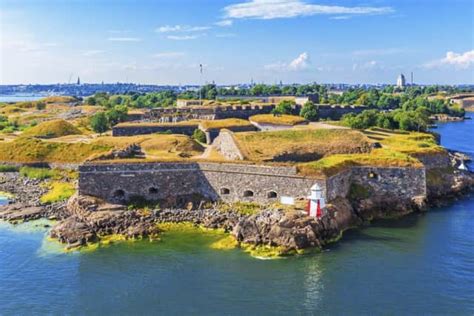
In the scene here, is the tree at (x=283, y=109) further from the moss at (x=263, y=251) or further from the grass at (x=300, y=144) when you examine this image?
the moss at (x=263, y=251)

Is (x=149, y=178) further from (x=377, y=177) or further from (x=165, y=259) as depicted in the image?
(x=377, y=177)

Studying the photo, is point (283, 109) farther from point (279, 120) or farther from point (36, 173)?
point (36, 173)

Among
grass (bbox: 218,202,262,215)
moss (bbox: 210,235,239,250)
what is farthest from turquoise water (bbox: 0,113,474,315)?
grass (bbox: 218,202,262,215)

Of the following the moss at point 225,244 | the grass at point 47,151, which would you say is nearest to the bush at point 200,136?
the grass at point 47,151

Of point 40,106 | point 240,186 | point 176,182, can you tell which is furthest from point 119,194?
point 40,106

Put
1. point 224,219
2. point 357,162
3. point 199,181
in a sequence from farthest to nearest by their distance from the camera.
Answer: point 357,162 → point 199,181 → point 224,219

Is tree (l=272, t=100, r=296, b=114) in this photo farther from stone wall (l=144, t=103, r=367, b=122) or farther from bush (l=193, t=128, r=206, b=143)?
bush (l=193, t=128, r=206, b=143)
